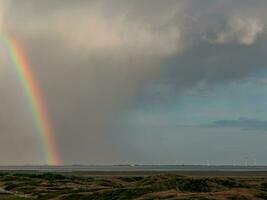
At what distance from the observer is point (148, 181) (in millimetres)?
115562

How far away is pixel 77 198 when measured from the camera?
337 feet

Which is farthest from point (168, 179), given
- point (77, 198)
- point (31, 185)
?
point (31, 185)

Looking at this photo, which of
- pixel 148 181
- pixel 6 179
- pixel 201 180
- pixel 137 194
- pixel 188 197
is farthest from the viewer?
pixel 6 179

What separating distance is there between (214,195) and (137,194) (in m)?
20.0

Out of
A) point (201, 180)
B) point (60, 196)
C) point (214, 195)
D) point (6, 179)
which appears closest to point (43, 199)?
point (60, 196)

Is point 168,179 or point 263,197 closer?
point 263,197

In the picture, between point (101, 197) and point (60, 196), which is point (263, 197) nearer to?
point (101, 197)

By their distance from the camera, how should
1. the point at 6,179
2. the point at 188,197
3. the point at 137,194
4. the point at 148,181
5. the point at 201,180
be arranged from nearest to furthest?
the point at 188,197 < the point at 137,194 < the point at 201,180 < the point at 148,181 < the point at 6,179

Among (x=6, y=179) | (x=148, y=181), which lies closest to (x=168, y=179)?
(x=148, y=181)

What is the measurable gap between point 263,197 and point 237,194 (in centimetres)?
677

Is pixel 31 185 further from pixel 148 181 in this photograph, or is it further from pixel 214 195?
pixel 214 195

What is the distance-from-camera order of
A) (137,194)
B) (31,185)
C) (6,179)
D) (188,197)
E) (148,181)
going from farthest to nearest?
(6,179), (31,185), (148,181), (137,194), (188,197)

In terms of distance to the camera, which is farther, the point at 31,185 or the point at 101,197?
the point at 31,185

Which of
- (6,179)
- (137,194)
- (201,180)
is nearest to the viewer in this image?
(137,194)
